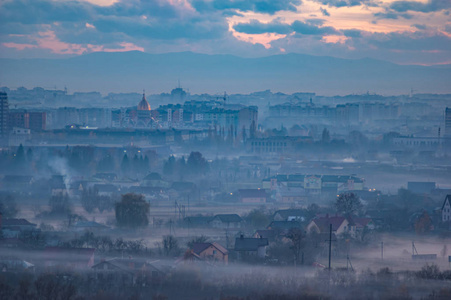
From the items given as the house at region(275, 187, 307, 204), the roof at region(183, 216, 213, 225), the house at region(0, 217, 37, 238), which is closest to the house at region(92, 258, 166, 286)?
the house at region(0, 217, 37, 238)

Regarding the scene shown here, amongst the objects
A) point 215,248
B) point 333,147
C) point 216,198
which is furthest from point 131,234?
point 333,147

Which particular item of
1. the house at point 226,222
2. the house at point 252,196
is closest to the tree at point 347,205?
the house at point 226,222

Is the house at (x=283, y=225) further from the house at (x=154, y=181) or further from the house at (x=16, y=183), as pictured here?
the house at (x=16, y=183)

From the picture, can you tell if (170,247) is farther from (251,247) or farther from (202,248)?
(251,247)

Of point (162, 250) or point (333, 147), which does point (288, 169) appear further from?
point (162, 250)

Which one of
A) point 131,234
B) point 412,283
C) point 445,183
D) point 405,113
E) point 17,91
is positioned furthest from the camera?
point 17,91

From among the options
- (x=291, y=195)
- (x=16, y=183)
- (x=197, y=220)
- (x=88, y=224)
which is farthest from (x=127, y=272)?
(x=16, y=183)
